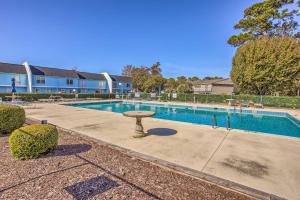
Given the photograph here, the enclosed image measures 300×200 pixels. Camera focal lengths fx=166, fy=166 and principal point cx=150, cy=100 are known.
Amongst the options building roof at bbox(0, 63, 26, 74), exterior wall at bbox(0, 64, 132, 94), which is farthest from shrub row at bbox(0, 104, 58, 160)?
building roof at bbox(0, 63, 26, 74)

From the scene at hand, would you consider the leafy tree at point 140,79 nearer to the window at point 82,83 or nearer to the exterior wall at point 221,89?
the window at point 82,83

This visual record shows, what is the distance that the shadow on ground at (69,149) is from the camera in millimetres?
4414

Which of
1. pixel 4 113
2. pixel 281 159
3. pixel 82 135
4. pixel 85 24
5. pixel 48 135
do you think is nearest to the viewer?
pixel 48 135

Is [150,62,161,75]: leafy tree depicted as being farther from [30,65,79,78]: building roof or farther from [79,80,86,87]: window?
[30,65,79,78]: building roof

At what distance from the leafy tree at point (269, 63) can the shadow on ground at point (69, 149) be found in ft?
71.4

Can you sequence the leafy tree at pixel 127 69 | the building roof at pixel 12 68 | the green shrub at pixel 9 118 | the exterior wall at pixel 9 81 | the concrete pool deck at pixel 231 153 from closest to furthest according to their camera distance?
the concrete pool deck at pixel 231 153
the green shrub at pixel 9 118
the exterior wall at pixel 9 81
the building roof at pixel 12 68
the leafy tree at pixel 127 69

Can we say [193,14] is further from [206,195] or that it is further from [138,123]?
[206,195]

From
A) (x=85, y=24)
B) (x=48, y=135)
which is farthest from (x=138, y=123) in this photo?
(x=85, y=24)

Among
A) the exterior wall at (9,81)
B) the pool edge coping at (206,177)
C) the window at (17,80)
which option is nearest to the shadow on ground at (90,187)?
the pool edge coping at (206,177)

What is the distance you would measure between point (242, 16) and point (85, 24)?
2255cm

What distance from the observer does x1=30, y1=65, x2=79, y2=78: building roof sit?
33.5 metres

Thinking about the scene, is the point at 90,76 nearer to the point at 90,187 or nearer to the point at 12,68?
the point at 12,68

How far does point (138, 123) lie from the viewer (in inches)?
248

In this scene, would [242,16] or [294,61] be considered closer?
[294,61]
